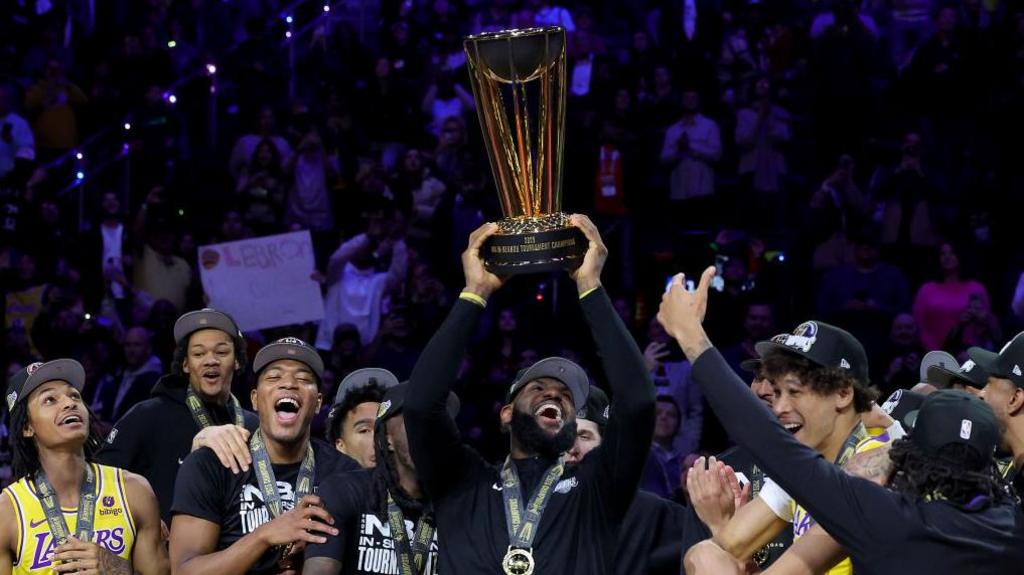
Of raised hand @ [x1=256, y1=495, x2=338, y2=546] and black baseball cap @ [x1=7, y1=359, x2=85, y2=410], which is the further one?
black baseball cap @ [x1=7, y1=359, x2=85, y2=410]

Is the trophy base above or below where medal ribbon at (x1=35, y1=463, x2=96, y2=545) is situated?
above

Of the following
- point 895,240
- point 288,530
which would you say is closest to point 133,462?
point 288,530

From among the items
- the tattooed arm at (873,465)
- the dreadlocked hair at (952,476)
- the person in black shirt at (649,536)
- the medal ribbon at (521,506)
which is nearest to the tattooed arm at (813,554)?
the tattooed arm at (873,465)

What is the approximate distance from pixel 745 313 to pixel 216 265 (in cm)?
434

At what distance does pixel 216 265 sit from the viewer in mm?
12969

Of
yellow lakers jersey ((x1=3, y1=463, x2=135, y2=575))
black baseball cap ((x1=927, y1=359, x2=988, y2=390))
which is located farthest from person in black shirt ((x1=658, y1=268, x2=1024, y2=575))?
yellow lakers jersey ((x1=3, y1=463, x2=135, y2=575))

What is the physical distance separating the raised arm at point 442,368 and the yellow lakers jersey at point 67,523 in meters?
1.65

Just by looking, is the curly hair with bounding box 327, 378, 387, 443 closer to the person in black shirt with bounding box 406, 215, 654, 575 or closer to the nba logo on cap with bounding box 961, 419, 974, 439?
the person in black shirt with bounding box 406, 215, 654, 575

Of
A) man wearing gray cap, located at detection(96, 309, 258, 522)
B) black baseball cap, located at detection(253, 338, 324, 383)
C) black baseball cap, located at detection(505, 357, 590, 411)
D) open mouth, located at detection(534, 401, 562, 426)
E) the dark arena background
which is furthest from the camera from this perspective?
the dark arena background

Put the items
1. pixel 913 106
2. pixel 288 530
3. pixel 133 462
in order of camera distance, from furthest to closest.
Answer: pixel 913 106, pixel 133 462, pixel 288 530

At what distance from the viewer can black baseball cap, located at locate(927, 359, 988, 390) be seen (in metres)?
6.23

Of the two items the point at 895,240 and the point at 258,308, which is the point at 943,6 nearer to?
the point at 895,240

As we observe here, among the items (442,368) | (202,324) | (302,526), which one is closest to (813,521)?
(442,368)

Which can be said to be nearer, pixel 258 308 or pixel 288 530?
pixel 288 530
